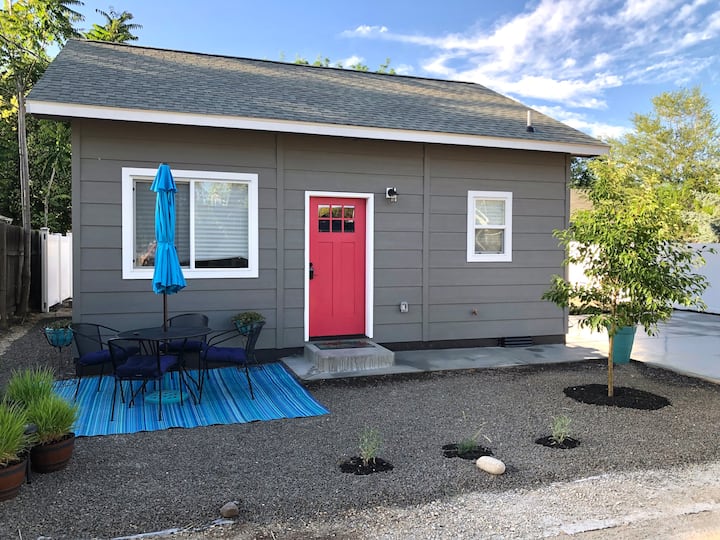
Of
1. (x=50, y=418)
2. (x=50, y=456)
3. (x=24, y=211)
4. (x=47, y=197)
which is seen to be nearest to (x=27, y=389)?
(x=50, y=418)

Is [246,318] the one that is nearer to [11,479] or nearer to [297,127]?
[297,127]

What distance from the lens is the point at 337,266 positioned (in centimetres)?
730

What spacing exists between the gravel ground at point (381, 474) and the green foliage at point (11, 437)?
0.85 ft

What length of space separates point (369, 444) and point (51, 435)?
215cm

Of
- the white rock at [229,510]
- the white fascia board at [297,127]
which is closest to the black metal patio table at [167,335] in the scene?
the white rock at [229,510]

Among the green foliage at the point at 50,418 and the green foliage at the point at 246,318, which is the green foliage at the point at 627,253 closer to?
the green foliage at the point at 246,318

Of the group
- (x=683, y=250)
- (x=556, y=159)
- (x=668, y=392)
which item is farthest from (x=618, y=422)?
(x=556, y=159)

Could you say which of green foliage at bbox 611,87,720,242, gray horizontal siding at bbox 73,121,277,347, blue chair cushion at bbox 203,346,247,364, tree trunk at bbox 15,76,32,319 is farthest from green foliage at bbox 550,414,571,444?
green foliage at bbox 611,87,720,242

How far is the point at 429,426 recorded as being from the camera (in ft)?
15.1

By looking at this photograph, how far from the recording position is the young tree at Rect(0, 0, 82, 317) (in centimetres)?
1302

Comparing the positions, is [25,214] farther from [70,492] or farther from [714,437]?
[714,437]

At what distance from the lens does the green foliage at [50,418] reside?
11.3 feet

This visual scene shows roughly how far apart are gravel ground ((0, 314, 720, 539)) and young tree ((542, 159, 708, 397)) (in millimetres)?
1026

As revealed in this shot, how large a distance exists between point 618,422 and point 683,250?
1976 millimetres
